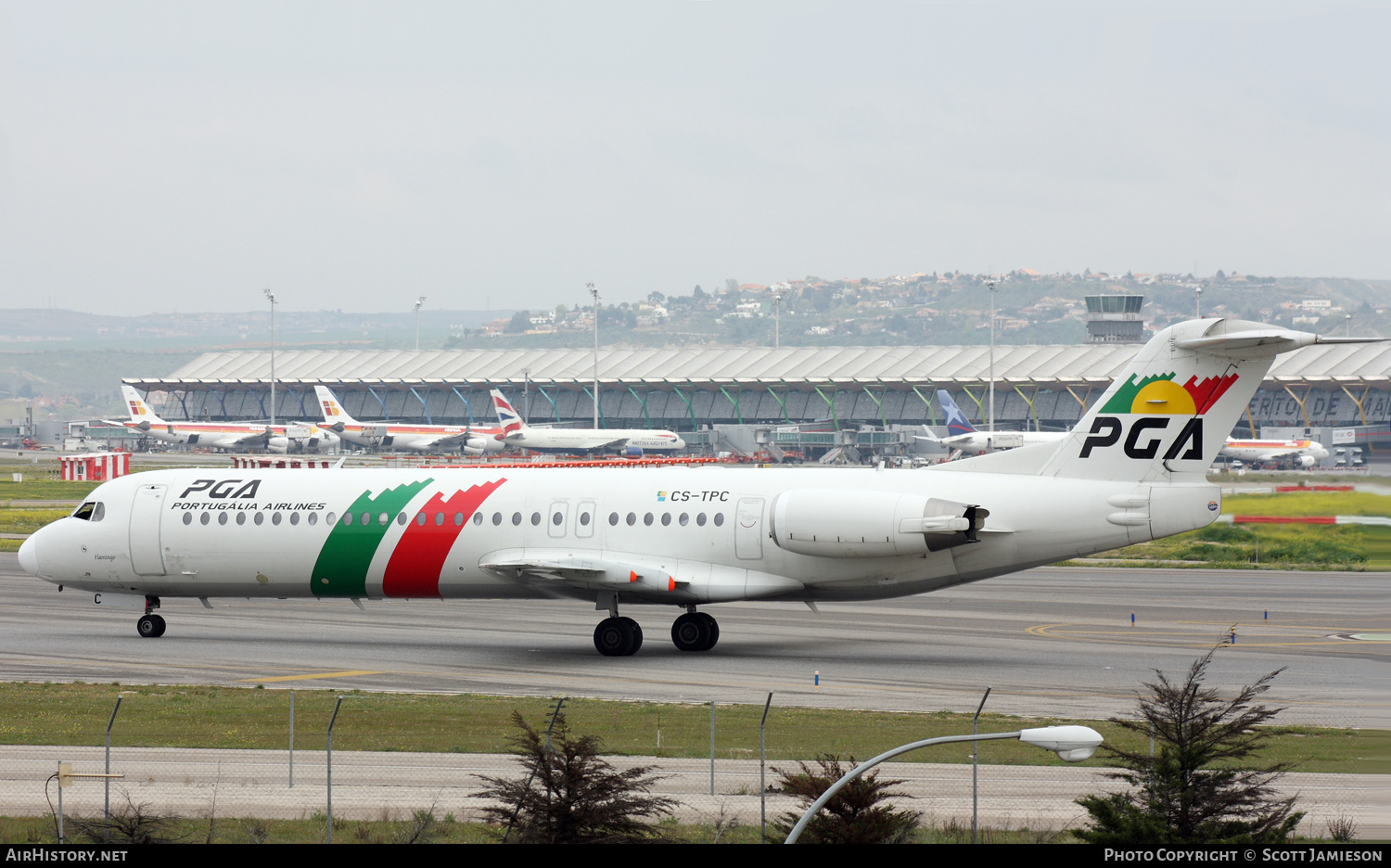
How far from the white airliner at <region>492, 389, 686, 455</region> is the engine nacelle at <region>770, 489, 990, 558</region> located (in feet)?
376

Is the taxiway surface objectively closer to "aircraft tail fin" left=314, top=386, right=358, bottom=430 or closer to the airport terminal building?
the airport terminal building

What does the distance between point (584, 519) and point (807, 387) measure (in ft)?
432

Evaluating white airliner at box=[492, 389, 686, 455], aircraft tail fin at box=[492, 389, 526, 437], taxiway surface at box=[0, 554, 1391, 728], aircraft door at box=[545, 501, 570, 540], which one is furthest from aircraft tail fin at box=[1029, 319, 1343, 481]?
aircraft tail fin at box=[492, 389, 526, 437]

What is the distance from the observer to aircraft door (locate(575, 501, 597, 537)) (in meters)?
31.9

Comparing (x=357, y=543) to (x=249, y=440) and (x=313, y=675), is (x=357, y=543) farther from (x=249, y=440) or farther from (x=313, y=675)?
(x=249, y=440)

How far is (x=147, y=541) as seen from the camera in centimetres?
3453

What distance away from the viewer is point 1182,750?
46.1 ft

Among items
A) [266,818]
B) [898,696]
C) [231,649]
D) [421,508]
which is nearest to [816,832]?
[266,818]

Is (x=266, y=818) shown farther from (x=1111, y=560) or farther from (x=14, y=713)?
(x=1111, y=560)

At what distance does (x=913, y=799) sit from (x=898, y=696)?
8756mm

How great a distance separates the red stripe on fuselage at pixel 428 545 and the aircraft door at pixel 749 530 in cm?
583

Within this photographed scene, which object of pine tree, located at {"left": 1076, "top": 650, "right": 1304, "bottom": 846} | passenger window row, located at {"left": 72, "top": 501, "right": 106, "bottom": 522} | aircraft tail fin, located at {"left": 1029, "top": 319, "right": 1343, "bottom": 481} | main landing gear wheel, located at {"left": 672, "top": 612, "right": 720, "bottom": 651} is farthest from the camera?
passenger window row, located at {"left": 72, "top": 501, "right": 106, "bottom": 522}

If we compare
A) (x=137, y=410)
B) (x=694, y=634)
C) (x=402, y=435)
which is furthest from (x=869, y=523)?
(x=137, y=410)

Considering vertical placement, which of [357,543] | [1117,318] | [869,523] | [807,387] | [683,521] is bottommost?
[357,543]
